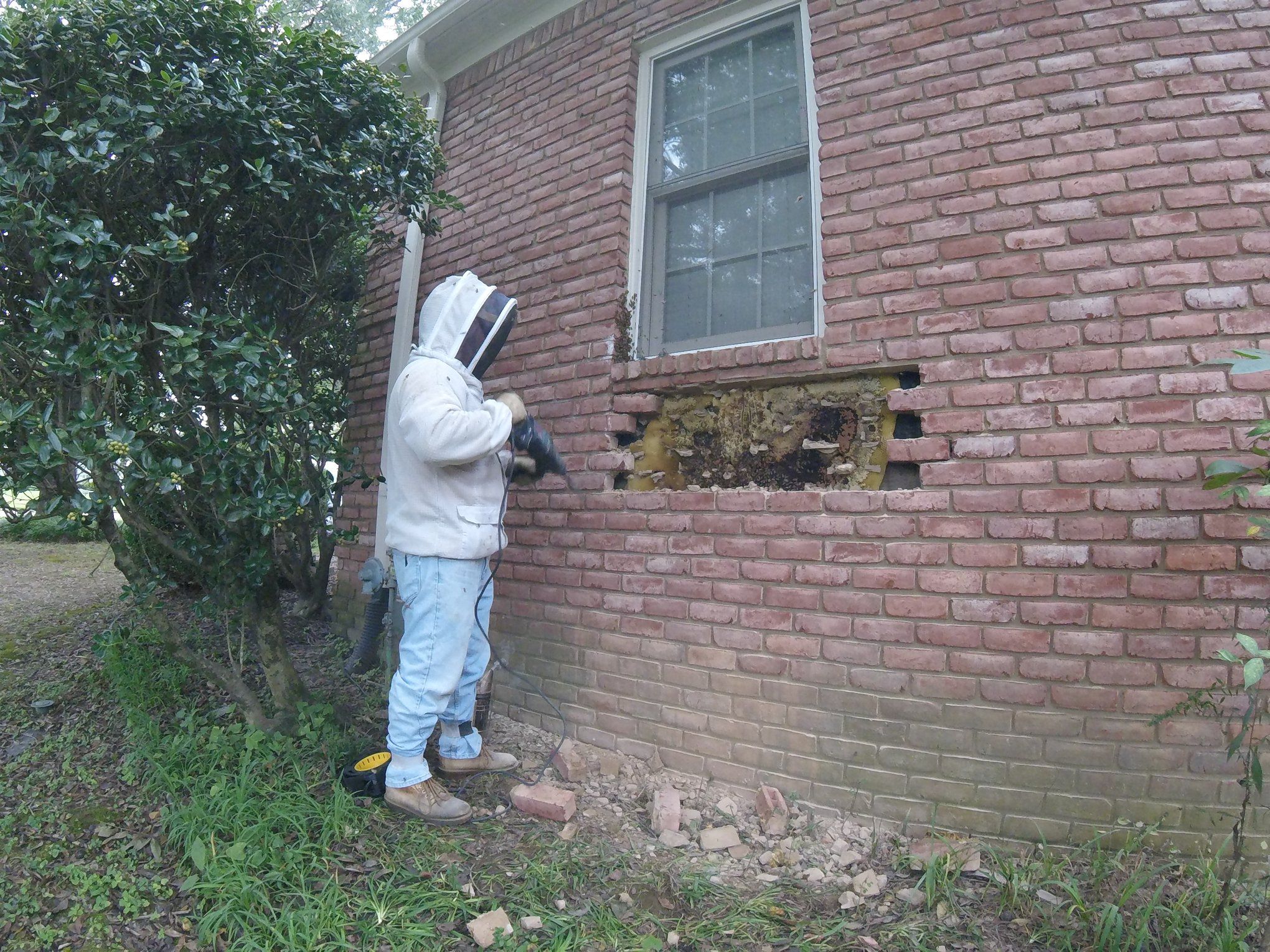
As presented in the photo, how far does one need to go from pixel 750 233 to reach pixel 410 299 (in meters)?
2.23

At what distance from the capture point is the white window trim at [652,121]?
10.2 feet

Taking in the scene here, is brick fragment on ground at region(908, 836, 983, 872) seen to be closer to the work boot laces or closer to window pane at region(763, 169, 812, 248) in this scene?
the work boot laces

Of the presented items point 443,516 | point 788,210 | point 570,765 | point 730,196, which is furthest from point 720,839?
point 730,196

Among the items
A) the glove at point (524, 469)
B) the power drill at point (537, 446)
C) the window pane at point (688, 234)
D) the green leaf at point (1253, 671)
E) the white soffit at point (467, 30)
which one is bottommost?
the green leaf at point (1253, 671)

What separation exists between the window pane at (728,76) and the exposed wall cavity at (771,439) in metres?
1.58

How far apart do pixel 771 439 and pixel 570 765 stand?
5.48 feet

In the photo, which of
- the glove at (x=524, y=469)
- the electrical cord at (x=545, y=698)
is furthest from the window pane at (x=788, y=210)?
the electrical cord at (x=545, y=698)

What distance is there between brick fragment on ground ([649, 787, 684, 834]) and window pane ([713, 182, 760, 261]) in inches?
97.1

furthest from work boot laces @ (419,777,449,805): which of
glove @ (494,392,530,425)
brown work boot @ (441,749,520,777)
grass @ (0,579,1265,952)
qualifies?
glove @ (494,392,530,425)

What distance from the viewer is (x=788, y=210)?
334cm

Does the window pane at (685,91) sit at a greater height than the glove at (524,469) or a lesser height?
greater

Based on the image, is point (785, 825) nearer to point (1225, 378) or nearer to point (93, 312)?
point (1225, 378)

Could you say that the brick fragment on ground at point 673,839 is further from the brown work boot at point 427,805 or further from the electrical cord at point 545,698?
the brown work boot at point 427,805

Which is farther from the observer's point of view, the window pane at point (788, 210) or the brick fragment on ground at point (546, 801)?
the window pane at point (788, 210)
